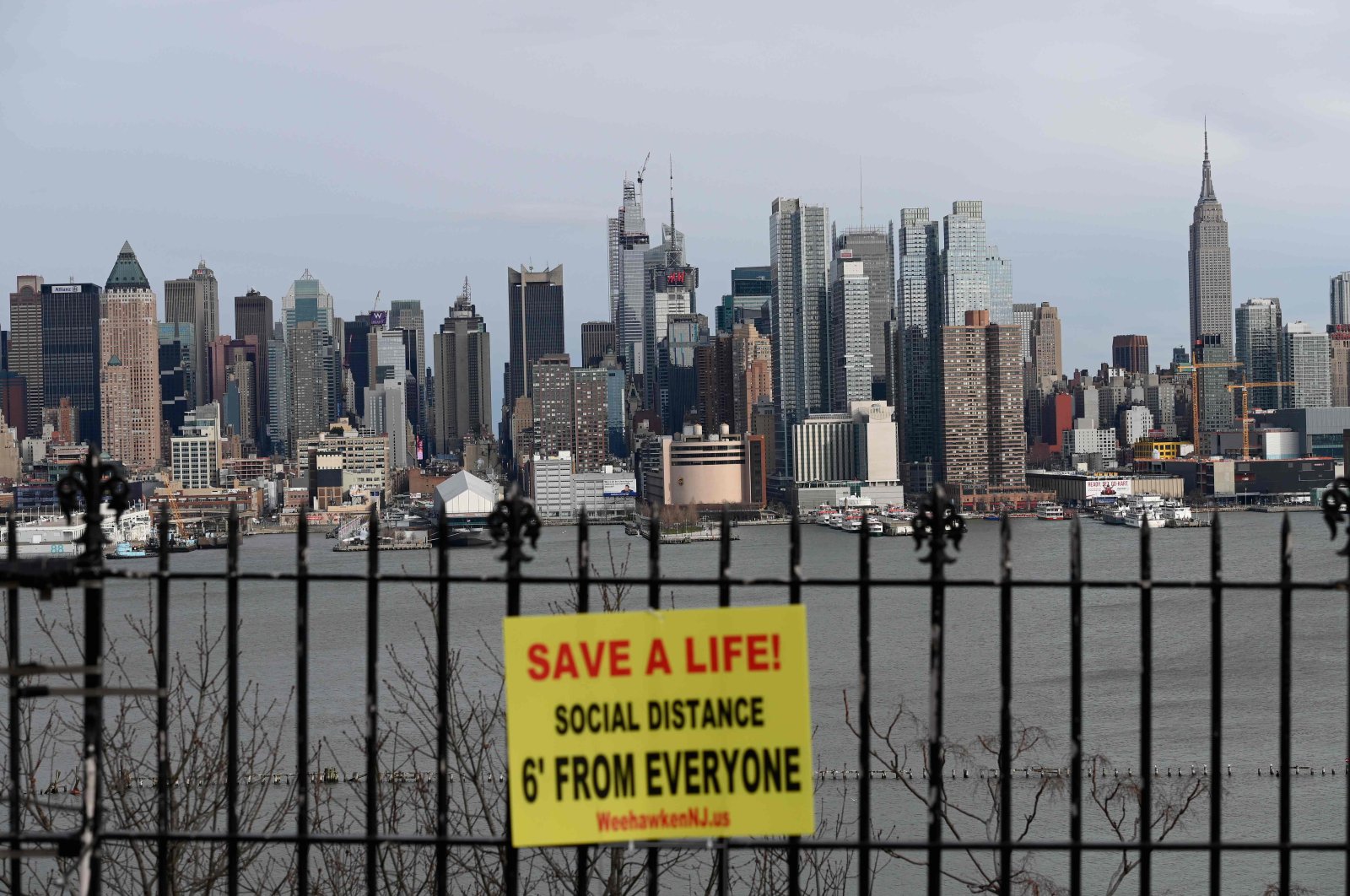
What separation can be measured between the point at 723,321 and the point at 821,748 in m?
125

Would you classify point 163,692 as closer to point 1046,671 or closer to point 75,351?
point 1046,671

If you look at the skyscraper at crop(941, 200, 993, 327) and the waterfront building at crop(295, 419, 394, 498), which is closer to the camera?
the waterfront building at crop(295, 419, 394, 498)

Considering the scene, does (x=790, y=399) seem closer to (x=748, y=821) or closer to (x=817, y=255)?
(x=817, y=255)

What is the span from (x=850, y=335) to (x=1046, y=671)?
309ft

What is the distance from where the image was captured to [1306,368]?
116m

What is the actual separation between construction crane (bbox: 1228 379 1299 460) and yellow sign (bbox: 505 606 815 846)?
305 ft

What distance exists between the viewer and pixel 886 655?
71.1 feet

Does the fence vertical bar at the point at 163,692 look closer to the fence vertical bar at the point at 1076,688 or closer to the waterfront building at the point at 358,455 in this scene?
the fence vertical bar at the point at 1076,688

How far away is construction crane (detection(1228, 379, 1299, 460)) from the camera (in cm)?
9131

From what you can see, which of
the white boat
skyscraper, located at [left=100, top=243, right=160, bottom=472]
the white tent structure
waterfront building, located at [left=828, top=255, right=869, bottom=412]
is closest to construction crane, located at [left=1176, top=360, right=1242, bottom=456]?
waterfront building, located at [left=828, top=255, right=869, bottom=412]

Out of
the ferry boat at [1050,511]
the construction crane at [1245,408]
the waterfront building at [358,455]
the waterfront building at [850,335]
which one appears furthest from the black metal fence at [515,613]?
the waterfront building at [850,335]

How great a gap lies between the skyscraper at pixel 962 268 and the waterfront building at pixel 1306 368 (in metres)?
24.9

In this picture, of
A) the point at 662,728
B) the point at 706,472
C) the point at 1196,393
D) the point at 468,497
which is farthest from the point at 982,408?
the point at 662,728

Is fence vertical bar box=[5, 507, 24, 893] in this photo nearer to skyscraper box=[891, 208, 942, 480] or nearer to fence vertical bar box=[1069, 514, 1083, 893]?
fence vertical bar box=[1069, 514, 1083, 893]
